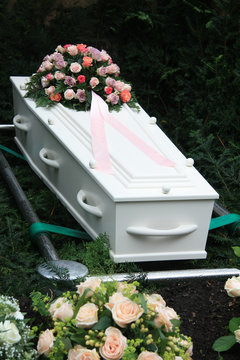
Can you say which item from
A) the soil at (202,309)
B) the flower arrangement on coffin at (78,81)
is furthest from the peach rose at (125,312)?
the flower arrangement on coffin at (78,81)

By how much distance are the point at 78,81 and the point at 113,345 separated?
2408mm

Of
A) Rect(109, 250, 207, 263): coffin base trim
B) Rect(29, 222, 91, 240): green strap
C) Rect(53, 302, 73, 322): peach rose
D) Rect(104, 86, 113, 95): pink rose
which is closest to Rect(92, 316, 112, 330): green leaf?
Rect(53, 302, 73, 322): peach rose

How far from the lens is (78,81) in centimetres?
340

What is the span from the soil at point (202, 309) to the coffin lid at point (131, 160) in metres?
0.60

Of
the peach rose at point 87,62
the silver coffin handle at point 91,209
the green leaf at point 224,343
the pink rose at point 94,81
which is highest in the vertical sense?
the peach rose at point 87,62

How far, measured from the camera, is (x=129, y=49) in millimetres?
5020

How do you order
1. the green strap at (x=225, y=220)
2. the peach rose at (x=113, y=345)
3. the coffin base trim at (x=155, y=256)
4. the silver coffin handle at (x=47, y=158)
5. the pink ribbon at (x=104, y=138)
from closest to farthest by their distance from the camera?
the peach rose at (x=113, y=345) < the coffin base trim at (x=155, y=256) < the pink ribbon at (x=104, y=138) < the green strap at (x=225, y=220) < the silver coffin handle at (x=47, y=158)

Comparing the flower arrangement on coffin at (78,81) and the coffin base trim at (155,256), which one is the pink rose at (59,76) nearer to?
the flower arrangement on coffin at (78,81)

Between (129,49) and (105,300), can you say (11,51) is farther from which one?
(105,300)

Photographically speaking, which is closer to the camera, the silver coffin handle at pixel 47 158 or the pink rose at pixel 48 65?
the silver coffin handle at pixel 47 158

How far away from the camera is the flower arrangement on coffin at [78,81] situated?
3.34 m

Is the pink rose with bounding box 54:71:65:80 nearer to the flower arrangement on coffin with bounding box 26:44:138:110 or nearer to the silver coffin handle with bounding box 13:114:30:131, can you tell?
the flower arrangement on coffin with bounding box 26:44:138:110

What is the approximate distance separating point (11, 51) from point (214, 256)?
3.08 meters

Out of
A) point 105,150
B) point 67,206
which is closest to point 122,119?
point 105,150
